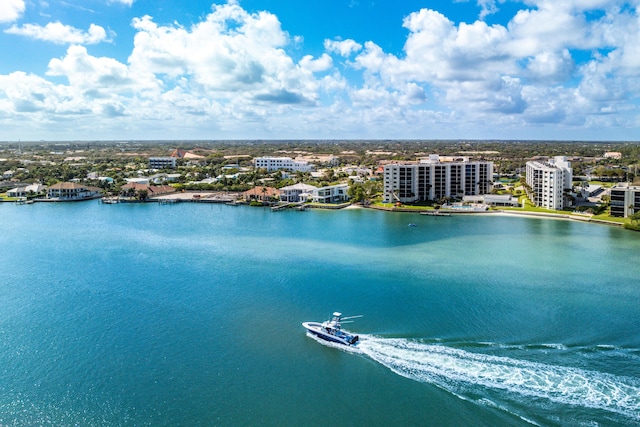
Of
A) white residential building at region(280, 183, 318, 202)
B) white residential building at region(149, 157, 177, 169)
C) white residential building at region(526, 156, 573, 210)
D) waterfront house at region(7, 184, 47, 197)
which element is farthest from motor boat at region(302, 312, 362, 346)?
white residential building at region(149, 157, 177, 169)

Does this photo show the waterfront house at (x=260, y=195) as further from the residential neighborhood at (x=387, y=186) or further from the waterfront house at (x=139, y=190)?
the waterfront house at (x=139, y=190)

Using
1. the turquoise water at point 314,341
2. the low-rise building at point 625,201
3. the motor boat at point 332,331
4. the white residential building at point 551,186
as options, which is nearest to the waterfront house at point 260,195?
the turquoise water at point 314,341

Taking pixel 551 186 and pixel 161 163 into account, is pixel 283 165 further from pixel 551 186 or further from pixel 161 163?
pixel 551 186

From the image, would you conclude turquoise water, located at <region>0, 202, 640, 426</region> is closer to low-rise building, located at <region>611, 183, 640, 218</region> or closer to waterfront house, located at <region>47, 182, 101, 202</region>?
low-rise building, located at <region>611, 183, 640, 218</region>

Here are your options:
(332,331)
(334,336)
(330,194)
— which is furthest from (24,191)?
(334,336)

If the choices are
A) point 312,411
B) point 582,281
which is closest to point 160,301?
point 312,411

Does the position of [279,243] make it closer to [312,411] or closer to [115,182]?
[312,411]
